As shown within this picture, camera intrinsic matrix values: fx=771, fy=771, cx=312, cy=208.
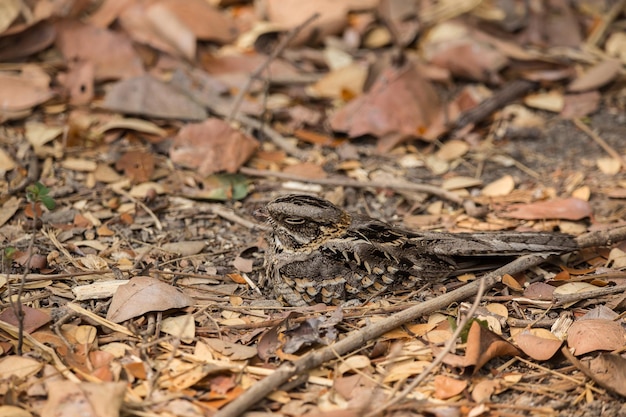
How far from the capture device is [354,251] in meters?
3.46

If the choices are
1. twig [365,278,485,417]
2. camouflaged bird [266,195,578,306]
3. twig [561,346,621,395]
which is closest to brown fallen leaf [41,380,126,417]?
twig [365,278,485,417]

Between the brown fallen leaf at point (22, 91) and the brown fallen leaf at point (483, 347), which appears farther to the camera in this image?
the brown fallen leaf at point (22, 91)

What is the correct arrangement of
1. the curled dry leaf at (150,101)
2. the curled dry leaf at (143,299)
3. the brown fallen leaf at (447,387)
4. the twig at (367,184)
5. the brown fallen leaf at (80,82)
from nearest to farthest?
the brown fallen leaf at (447,387) → the curled dry leaf at (143,299) → the twig at (367,184) → the curled dry leaf at (150,101) → the brown fallen leaf at (80,82)

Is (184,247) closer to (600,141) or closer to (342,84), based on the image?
(342,84)

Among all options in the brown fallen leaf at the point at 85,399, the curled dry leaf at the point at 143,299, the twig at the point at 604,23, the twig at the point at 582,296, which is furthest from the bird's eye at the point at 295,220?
the twig at the point at 604,23

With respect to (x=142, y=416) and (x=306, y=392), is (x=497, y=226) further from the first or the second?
(x=142, y=416)

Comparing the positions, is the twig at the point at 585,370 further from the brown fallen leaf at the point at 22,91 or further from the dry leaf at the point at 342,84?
the brown fallen leaf at the point at 22,91

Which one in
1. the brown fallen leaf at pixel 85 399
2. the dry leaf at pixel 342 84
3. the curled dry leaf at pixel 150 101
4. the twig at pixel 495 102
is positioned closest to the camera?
the brown fallen leaf at pixel 85 399

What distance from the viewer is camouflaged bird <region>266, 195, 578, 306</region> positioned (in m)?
3.46

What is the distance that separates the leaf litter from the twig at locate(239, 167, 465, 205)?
0.01 metres

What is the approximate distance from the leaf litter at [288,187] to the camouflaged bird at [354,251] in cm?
10

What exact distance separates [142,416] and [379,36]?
3.77m

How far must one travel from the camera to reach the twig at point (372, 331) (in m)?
2.77

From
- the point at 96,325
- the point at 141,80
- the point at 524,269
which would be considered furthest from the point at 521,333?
the point at 141,80
